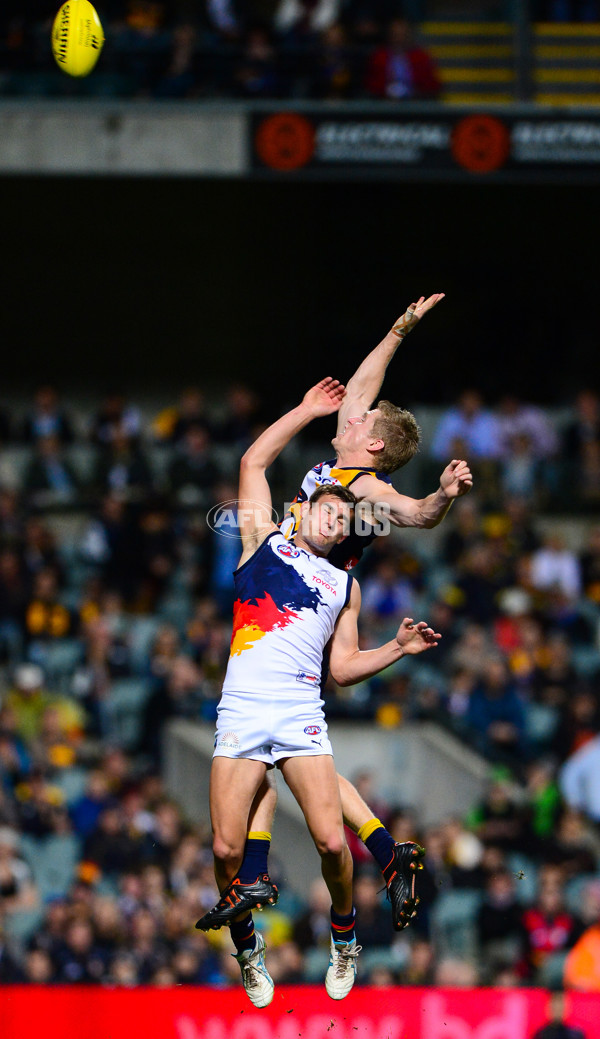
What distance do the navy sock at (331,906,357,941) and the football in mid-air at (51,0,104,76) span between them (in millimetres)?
5117

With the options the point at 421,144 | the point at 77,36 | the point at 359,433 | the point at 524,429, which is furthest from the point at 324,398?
the point at 421,144

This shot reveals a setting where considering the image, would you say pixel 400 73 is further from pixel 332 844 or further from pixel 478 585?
pixel 332 844

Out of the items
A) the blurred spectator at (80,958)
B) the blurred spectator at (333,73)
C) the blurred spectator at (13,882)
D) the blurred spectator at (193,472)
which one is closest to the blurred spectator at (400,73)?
the blurred spectator at (333,73)

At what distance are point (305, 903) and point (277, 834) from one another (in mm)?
1103

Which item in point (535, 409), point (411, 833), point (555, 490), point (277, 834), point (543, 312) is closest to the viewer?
point (411, 833)

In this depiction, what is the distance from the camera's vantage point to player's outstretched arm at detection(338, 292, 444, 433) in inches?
317

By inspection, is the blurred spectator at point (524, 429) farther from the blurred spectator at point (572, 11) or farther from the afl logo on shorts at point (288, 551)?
the afl logo on shorts at point (288, 551)

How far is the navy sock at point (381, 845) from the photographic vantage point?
306 inches

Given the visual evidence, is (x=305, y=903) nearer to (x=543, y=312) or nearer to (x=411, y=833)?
(x=411, y=833)

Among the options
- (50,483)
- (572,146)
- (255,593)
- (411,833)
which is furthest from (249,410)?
(255,593)

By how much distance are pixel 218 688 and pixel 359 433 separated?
23.4 ft

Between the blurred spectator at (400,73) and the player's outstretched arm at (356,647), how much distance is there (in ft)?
37.0

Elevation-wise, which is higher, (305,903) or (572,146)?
(572,146)

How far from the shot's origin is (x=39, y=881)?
1315 centimetres
